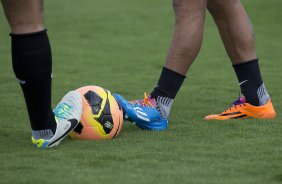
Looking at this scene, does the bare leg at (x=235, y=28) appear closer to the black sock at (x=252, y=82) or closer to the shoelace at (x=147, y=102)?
the black sock at (x=252, y=82)

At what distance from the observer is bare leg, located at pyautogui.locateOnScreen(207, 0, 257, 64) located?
4.70 metres

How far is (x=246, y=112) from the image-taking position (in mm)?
4801

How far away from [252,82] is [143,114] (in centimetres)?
86

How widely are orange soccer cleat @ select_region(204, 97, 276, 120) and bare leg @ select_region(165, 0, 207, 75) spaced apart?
0.45 meters

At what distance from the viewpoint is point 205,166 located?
3500mm

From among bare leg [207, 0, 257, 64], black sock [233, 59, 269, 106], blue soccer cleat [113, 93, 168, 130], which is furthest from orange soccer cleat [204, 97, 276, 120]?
blue soccer cleat [113, 93, 168, 130]

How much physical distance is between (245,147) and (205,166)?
1.61 ft

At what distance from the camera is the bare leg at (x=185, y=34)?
4492 millimetres

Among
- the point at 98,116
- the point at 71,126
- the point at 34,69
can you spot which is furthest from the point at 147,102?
the point at 34,69

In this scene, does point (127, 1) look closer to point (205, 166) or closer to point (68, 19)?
point (68, 19)

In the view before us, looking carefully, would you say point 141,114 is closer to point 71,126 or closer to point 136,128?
point 136,128

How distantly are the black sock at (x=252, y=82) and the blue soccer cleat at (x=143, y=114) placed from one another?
65cm

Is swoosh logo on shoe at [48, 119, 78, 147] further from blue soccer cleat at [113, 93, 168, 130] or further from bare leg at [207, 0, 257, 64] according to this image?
bare leg at [207, 0, 257, 64]

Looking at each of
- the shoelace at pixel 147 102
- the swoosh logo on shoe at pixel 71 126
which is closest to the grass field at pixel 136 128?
the swoosh logo on shoe at pixel 71 126
